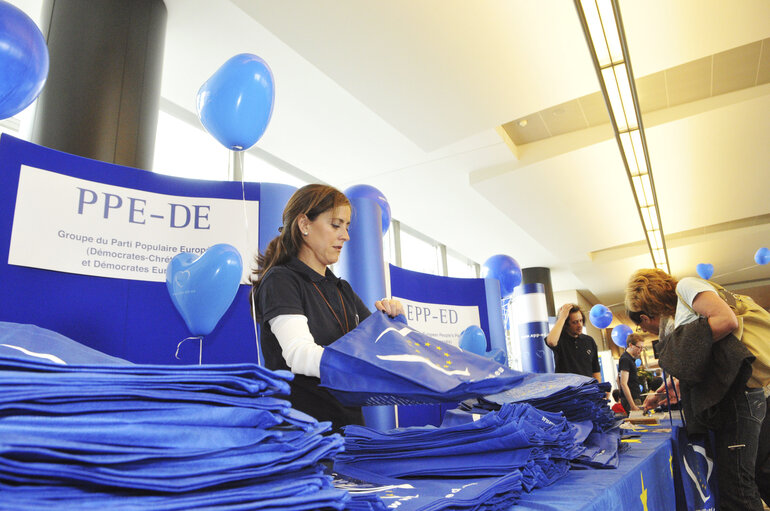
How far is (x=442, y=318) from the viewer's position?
484cm

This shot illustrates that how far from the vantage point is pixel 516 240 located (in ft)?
35.1

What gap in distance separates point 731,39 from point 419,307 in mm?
3954

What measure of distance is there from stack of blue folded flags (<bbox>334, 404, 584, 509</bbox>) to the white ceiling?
4074mm

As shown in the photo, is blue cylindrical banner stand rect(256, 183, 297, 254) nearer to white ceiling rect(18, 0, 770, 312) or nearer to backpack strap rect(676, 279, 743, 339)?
white ceiling rect(18, 0, 770, 312)

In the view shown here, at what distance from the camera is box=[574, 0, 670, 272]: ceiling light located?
360cm

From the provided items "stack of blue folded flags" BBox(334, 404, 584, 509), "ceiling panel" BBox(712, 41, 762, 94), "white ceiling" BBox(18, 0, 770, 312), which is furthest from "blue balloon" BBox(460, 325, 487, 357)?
"ceiling panel" BBox(712, 41, 762, 94)

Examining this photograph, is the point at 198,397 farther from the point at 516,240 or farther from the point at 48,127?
the point at 516,240

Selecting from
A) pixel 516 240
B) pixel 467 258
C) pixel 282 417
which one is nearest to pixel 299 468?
pixel 282 417

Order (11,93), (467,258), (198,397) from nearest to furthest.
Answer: (198,397) < (11,93) < (467,258)

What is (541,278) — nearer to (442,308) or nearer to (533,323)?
(533,323)

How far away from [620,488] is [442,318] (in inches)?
157

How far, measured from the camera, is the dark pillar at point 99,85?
11.1 ft

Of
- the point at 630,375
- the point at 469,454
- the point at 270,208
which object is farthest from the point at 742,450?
the point at 630,375

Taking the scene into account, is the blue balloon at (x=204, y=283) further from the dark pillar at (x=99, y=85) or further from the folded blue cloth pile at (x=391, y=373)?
the folded blue cloth pile at (x=391, y=373)
